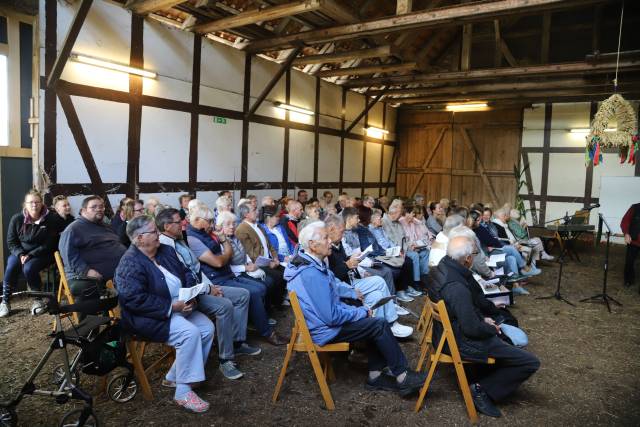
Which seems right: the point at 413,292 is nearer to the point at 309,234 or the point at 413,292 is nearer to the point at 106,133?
the point at 309,234

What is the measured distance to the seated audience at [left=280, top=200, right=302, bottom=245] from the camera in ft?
17.5

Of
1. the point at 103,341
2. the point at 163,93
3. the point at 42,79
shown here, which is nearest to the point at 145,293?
the point at 103,341

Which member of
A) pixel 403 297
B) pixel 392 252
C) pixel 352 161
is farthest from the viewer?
pixel 352 161

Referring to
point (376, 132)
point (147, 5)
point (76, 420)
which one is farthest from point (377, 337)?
point (376, 132)

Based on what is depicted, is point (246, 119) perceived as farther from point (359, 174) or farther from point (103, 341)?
point (103, 341)

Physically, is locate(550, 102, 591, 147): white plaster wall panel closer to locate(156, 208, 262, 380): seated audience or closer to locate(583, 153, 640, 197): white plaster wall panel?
locate(583, 153, 640, 197): white plaster wall panel

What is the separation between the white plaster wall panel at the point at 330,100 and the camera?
10.3 m

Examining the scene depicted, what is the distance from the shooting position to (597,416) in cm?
296

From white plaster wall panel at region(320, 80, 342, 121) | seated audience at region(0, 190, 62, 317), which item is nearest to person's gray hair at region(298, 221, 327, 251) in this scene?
seated audience at region(0, 190, 62, 317)

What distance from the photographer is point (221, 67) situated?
24.5ft

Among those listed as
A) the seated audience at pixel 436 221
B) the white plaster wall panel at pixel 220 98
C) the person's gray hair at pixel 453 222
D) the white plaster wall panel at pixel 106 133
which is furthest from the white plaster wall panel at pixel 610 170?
the white plaster wall panel at pixel 106 133

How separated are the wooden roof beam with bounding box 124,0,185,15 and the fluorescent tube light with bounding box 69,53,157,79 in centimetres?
79

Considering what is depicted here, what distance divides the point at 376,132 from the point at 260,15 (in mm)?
7411

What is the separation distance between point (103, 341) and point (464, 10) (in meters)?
5.60
